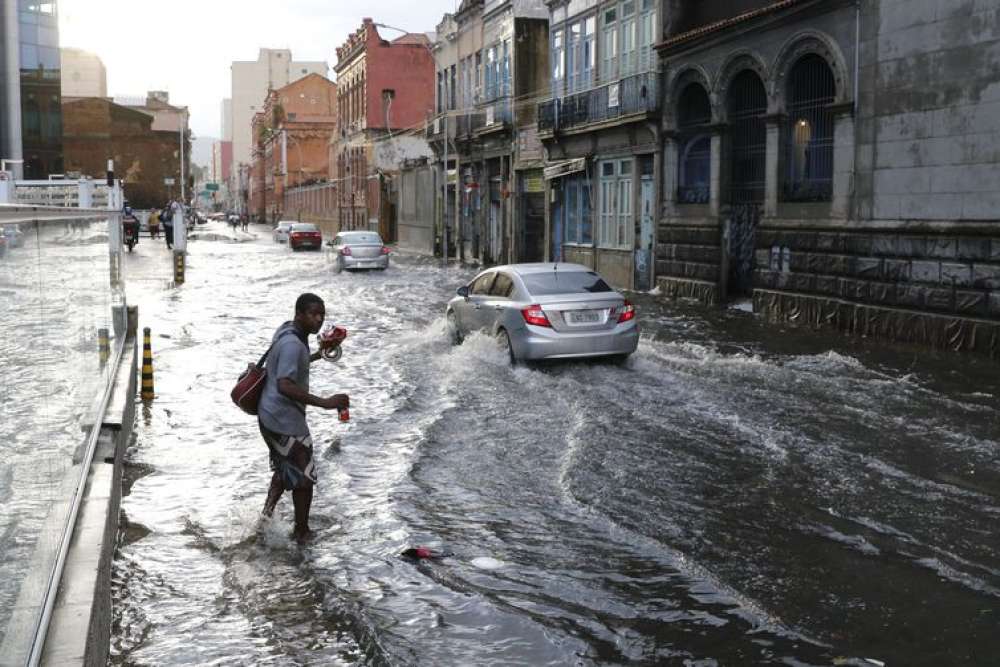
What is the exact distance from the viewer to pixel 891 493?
357 inches

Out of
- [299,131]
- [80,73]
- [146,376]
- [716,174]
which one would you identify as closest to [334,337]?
[146,376]

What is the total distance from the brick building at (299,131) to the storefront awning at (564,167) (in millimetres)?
73626

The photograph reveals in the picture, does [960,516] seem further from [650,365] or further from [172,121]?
[172,121]

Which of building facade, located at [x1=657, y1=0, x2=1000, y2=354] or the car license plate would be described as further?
building facade, located at [x1=657, y1=0, x2=1000, y2=354]

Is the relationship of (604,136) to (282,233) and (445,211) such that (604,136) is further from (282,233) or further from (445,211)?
(282,233)

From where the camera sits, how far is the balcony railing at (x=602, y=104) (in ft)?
102

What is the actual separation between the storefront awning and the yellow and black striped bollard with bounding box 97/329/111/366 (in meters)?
25.6

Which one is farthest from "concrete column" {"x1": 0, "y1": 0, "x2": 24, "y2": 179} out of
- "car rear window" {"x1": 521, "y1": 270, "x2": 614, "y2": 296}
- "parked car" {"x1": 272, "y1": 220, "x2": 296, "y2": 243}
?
"car rear window" {"x1": 521, "y1": 270, "x2": 614, "y2": 296}

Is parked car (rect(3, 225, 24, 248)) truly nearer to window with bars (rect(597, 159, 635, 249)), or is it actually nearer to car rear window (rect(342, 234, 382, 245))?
window with bars (rect(597, 159, 635, 249))

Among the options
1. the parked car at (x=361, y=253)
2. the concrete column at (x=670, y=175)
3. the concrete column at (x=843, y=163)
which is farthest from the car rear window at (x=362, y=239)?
the concrete column at (x=843, y=163)

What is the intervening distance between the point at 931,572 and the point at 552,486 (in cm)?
330

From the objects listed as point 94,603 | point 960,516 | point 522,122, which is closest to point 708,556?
point 960,516

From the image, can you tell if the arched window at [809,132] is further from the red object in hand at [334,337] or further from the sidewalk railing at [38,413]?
the sidewalk railing at [38,413]

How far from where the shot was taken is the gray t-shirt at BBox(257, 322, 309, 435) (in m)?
7.84
